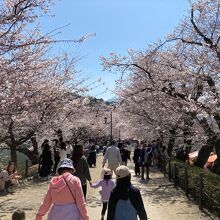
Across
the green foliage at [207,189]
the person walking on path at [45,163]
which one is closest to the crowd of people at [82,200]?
the green foliage at [207,189]

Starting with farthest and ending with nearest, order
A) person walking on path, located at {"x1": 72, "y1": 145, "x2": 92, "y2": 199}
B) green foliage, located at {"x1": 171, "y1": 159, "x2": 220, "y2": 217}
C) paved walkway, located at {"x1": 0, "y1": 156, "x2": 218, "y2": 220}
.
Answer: paved walkway, located at {"x1": 0, "y1": 156, "x2": 218, "y2": 220} < green foliage, located at {"x1": 171, "y1": 159, "x2": 220, "y2": 217} < person walking on path, located at {"x1": 72, "y1": 145, "x2": 92, "y2": 199}

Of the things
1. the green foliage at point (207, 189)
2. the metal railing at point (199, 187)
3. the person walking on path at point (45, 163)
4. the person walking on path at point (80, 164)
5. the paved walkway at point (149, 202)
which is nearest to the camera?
the person walking on path at point (80, 164)

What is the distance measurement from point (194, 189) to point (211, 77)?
477 centimetres

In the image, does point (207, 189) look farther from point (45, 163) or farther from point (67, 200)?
point (45, 163)

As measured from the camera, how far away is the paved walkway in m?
10.5

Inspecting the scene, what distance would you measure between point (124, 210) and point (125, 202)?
102mm

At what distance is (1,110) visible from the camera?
1034 centimetres

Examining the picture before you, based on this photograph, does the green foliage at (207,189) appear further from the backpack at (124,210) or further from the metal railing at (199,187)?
the backpack at (124,210)

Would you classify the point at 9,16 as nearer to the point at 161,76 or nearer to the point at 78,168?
the point at 78,168

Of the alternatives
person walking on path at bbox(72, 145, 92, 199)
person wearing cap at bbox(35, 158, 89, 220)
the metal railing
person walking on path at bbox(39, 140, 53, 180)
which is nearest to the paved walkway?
the metal railing

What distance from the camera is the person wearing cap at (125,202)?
5.46 m

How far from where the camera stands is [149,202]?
1247 centimetres

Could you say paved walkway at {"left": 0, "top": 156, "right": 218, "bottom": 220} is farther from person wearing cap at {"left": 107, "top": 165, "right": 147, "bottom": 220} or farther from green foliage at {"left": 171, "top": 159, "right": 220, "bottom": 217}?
person wearing cap at {"left": 107, "top": 165, "right": 147, "bottom": 220}

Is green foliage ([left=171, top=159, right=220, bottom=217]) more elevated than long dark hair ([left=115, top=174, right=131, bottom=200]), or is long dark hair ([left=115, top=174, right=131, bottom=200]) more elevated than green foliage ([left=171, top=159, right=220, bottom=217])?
long dark hair ([left=115, top=174, right=131, bottom=200])
